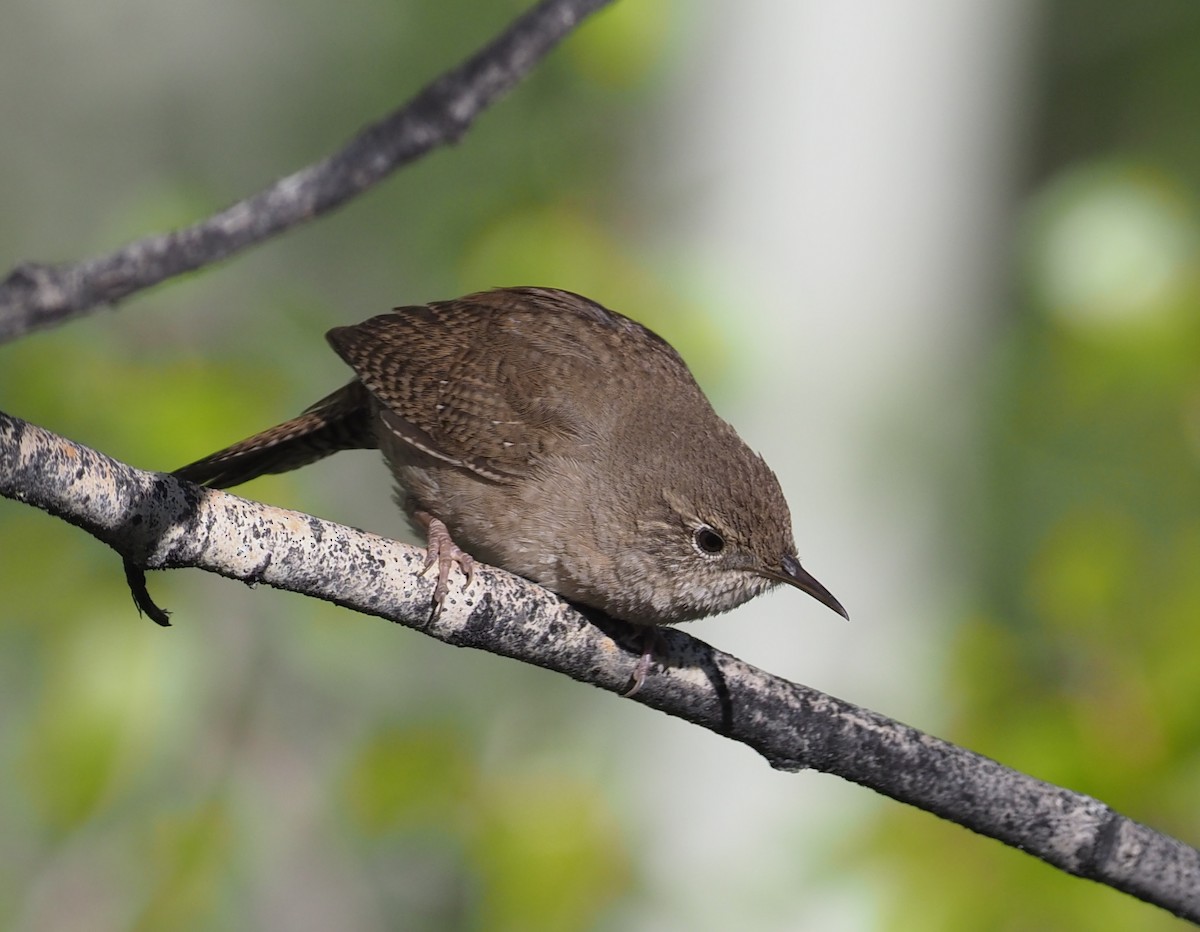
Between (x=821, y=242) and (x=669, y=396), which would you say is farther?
(x=821, y=242)

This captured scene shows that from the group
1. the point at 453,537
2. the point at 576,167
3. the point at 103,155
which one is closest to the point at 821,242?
the point at 576,167

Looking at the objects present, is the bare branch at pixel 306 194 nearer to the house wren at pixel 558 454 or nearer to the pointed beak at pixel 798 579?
the house wren at pixel 558 454

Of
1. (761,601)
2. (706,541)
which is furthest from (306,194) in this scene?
(761,601)

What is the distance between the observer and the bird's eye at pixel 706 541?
3.08m

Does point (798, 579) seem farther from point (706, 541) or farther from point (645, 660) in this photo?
point (645, 660)

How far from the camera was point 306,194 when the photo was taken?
5.26ft

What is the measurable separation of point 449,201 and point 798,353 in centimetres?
347

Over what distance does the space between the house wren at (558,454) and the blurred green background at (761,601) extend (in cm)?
52

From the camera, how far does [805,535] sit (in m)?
5.55

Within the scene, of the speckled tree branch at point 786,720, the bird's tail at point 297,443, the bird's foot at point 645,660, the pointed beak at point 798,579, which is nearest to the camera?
the speckled tree branch at point 786,720

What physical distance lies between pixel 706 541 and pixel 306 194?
1660 mm

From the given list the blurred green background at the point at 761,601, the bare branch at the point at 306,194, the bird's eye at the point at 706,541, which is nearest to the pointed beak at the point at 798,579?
the bird's eye at the point at 706,541

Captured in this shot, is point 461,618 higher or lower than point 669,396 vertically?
lower

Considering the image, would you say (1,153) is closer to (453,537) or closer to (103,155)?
(103,155)
